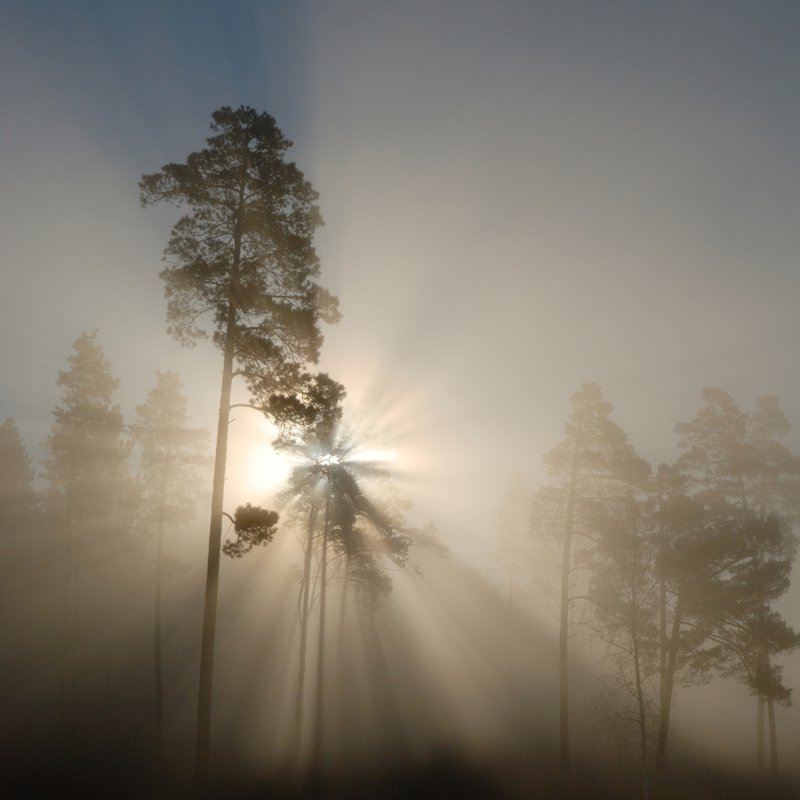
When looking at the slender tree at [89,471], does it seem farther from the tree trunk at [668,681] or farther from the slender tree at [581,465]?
the tree trunk at [668,681]

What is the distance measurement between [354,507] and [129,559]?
1184cm

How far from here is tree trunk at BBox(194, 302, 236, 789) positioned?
1258cm

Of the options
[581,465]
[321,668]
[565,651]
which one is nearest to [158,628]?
[321,668]

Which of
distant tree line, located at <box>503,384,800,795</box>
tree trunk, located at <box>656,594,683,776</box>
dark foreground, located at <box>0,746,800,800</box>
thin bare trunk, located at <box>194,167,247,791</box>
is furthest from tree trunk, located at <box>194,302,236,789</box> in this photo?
tree trunk, located at <box>656,594,683,776</box>

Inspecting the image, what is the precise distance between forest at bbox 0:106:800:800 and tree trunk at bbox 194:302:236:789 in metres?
0.08

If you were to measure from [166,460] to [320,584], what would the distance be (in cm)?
1081

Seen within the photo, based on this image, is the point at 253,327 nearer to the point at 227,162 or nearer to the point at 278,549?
the point at 227,162

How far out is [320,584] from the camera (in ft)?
101

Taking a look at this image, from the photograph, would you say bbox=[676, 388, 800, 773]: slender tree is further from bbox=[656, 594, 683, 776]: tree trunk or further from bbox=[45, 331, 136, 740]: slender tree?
bbox=[45, 331, 136, 740]: slender tree

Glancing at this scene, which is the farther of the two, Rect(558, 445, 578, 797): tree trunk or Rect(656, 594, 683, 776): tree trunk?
Rect(558, 445, 578, 797): tree trunk

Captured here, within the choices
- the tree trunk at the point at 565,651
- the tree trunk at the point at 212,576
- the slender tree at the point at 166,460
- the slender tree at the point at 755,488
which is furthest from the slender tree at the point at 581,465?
the slender tree at the point at 166,460

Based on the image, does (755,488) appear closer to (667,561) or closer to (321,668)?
(667,561)

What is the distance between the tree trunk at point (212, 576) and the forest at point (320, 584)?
81 millimetres

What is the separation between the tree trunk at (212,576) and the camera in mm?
12578
